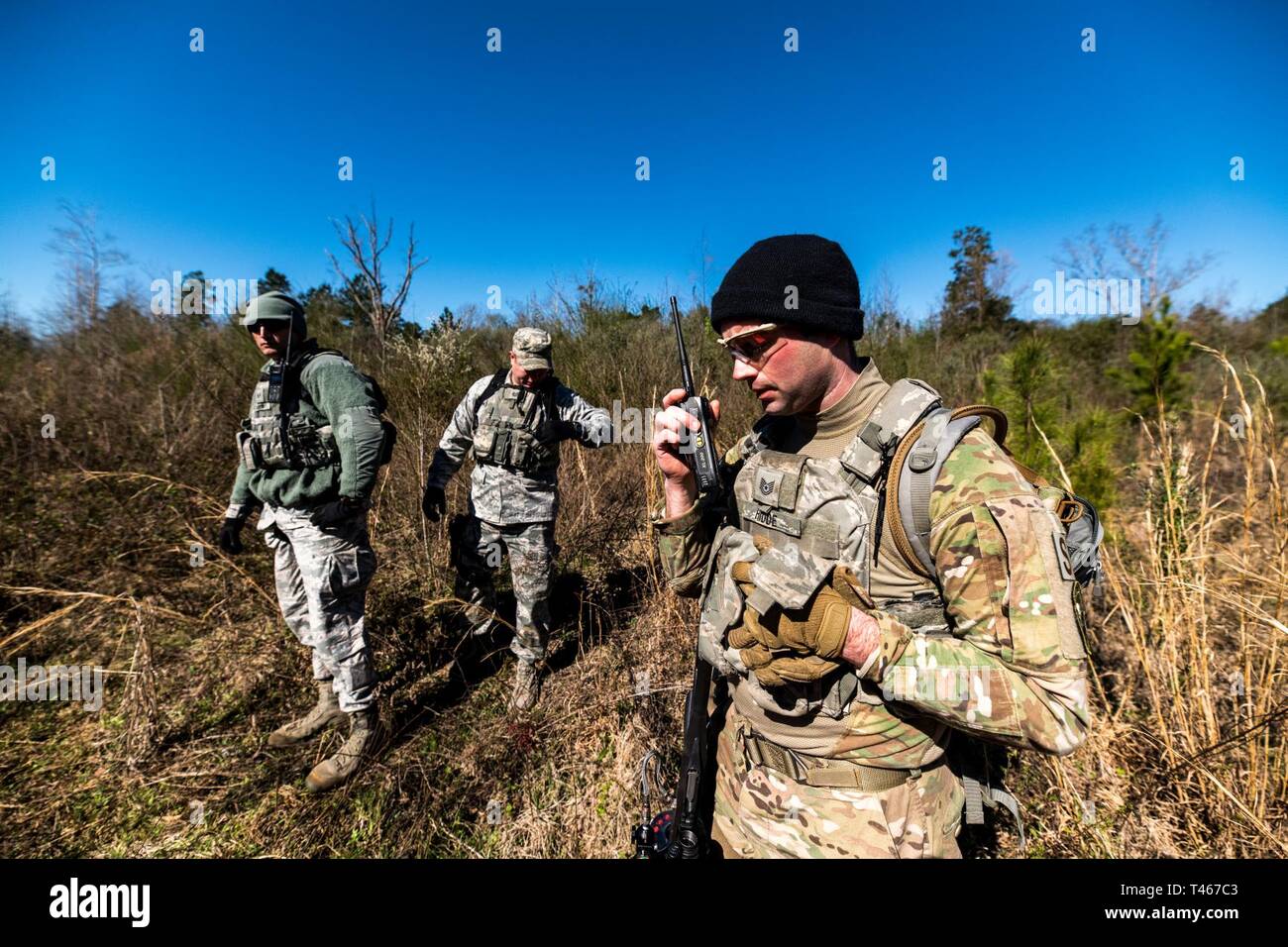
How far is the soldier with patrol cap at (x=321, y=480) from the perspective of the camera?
2336 millimetres

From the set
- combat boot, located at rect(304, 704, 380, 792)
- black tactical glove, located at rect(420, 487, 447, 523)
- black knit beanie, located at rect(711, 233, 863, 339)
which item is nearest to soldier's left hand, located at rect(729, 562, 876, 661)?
black knit beanie, located at rect(711, 233, 863, 339)

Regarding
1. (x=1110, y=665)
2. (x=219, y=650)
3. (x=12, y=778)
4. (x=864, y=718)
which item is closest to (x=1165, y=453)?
(x=1110, y=665)

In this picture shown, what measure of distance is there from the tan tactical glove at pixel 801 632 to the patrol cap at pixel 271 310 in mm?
2540

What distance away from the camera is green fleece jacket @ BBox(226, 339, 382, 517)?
231 cm

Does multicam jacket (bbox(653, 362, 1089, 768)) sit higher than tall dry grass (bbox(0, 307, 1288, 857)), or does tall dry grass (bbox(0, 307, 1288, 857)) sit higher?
multicam jacket (bbox(653, 362, 1089, 768))

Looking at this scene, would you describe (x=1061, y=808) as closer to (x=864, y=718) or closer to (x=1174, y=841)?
(x=1174, y=841)

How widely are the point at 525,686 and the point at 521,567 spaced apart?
747 millimetres

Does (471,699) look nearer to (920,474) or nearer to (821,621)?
(821,621)

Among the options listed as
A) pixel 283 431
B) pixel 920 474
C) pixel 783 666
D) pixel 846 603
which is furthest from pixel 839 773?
pixel 283 431

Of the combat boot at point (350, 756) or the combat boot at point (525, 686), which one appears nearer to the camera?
the combat boot at point (350, 756)

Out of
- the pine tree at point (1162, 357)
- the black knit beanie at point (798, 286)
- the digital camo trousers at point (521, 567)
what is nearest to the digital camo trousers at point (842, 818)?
the black knit beanie at point (798, 286)

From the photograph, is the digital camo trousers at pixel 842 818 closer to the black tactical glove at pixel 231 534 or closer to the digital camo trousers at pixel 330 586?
the digital camo trousers at pixel 330 586

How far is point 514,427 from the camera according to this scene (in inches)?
123

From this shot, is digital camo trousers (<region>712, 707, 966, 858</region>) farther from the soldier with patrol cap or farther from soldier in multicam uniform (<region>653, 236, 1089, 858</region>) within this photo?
the soldier with patrol cap
